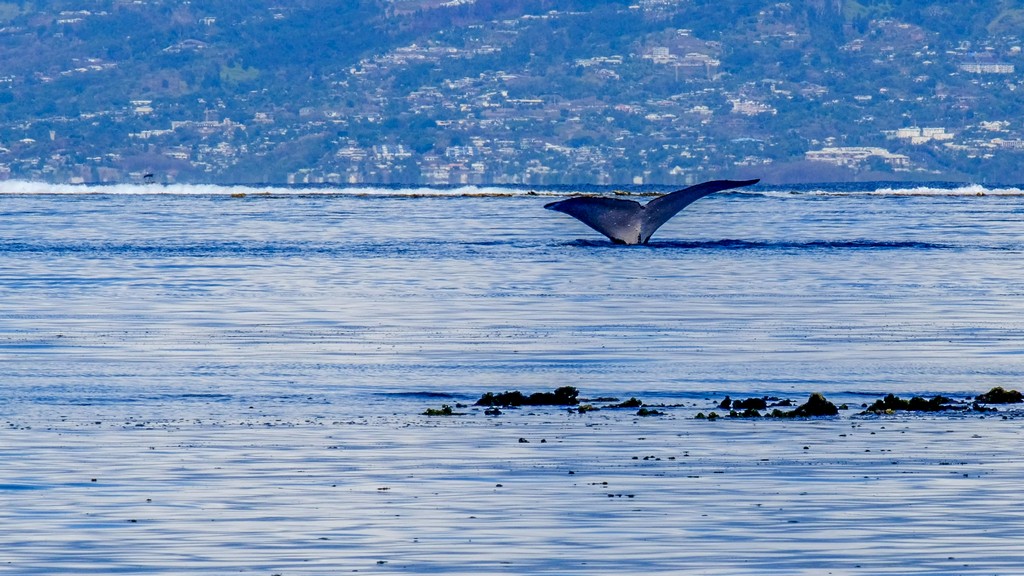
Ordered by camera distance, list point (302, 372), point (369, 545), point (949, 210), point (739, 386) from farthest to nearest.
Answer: point (949, 210) → point (302, 372) → point (739, 386) → point (369, 545)

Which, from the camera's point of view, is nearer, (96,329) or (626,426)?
(626,426)

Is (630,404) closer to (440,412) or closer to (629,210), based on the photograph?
(440,412)

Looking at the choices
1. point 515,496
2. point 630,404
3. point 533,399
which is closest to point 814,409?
point 630,404

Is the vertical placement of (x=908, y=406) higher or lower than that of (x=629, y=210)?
lower

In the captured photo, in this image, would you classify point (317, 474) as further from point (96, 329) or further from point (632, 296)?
point (632, 296)

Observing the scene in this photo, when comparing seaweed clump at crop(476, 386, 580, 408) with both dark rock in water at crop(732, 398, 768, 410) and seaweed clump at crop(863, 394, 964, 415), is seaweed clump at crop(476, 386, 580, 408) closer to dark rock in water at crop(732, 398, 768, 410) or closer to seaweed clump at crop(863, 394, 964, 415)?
dark rock in water at crop(732, 398, 768, 410)

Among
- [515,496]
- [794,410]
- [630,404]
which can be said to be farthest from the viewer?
[630,404]

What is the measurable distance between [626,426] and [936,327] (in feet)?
49.4

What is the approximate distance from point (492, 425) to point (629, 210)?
Answer: 46.5 metres

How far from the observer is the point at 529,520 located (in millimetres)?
15000

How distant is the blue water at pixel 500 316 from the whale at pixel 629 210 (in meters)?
1.38

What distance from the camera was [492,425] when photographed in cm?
2092

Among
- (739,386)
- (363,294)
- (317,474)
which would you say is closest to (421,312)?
(363,294)

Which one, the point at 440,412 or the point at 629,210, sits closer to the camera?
the point at 440,412
